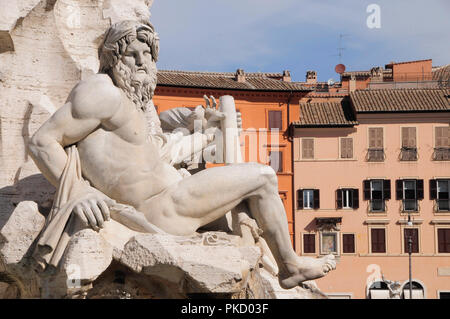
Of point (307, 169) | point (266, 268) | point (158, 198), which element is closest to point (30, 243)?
point (158, 198)

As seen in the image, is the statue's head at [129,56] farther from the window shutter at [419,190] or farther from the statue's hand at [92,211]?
the window shutter at [419,190]

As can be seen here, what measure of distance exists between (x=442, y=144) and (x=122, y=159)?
40331 mm

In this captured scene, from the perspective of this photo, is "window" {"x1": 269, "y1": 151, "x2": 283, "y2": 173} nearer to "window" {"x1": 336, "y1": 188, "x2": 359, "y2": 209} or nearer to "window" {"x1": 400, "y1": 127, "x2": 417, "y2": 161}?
"window" {"x1": 336, "y1": 188, "x2": 359, "y2": 209}

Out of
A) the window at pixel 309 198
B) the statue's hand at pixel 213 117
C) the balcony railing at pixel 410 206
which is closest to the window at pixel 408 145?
the balcony railing at pixel 410 206

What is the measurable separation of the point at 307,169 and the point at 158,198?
125 ft

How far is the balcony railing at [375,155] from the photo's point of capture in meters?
44.8

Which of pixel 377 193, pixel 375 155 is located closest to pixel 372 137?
pixel 375 155

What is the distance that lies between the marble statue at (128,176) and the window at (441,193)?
125 feet

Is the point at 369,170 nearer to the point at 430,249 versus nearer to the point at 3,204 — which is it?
the point at 430,249

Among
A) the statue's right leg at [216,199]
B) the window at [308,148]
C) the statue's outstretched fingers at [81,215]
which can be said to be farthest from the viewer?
the window at [308,148]

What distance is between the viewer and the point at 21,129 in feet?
24.9

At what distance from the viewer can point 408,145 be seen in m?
45.0

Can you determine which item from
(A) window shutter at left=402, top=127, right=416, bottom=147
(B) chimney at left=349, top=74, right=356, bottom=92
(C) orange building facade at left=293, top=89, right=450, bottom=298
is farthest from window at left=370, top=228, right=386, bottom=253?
(B) chimney at left=349, top=74, right=356, bottom=92
